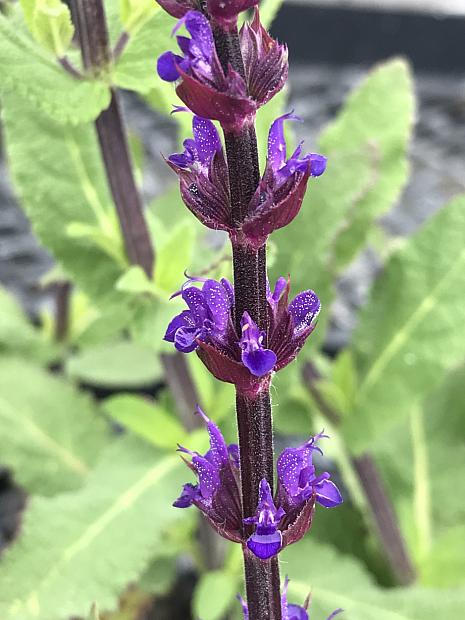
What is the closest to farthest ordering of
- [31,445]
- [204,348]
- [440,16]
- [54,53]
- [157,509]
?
[204,348], [54,53], [157,509], [31,445], [440,16]

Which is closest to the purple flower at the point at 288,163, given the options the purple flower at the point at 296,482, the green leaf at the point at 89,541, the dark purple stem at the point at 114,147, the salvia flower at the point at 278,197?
the salvia flower at the point at 278,197

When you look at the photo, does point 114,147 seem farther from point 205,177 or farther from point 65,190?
point 205,177

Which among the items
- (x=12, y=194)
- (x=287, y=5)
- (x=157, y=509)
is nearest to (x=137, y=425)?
(x=157, y=509)

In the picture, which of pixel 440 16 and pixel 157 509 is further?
pixel 440 16

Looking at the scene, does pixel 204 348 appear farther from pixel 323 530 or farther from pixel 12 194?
pixel 12 194

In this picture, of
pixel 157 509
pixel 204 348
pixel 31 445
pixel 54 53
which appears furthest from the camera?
pixel 31 445

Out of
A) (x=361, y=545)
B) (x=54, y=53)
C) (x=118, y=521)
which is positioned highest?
(x=54, y=53)

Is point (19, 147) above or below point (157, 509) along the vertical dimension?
above

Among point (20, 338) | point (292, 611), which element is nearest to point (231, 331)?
point (292, 611)
